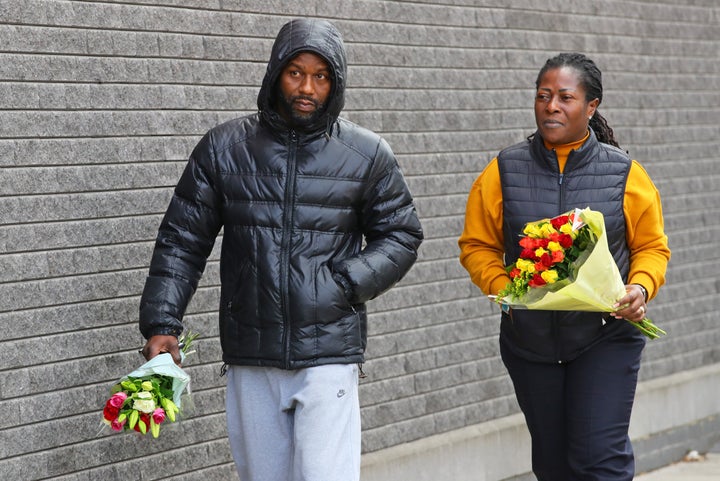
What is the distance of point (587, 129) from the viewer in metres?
5.81

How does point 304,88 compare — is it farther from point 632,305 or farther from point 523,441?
point 523,441

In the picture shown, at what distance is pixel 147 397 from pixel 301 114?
1158mm

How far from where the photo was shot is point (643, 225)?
5.71 meters

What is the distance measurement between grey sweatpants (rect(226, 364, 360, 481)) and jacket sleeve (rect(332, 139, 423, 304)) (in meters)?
0.33

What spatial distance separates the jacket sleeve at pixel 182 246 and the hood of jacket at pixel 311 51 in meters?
0.27

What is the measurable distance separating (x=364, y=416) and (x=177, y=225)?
7.76 feet

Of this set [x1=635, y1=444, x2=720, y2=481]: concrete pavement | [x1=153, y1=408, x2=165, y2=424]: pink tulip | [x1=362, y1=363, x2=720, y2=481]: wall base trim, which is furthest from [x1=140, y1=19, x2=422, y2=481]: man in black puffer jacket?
[x1=635, y1=444, x2=720, y2=481]: concrete pavement

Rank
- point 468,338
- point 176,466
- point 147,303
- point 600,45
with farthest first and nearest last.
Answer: point 600,45, point 468,338, point 176,466, point 147,303

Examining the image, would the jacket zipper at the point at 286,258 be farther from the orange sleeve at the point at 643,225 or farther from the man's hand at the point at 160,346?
the orange sleeve at the point at 643,225

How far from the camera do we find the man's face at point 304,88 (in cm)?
494

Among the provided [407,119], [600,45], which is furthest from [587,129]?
[600,45]

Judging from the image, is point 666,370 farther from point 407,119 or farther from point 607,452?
point 607,452

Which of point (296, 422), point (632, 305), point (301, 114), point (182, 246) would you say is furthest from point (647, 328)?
point (182, 246)

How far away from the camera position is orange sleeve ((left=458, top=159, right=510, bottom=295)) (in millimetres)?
5770
